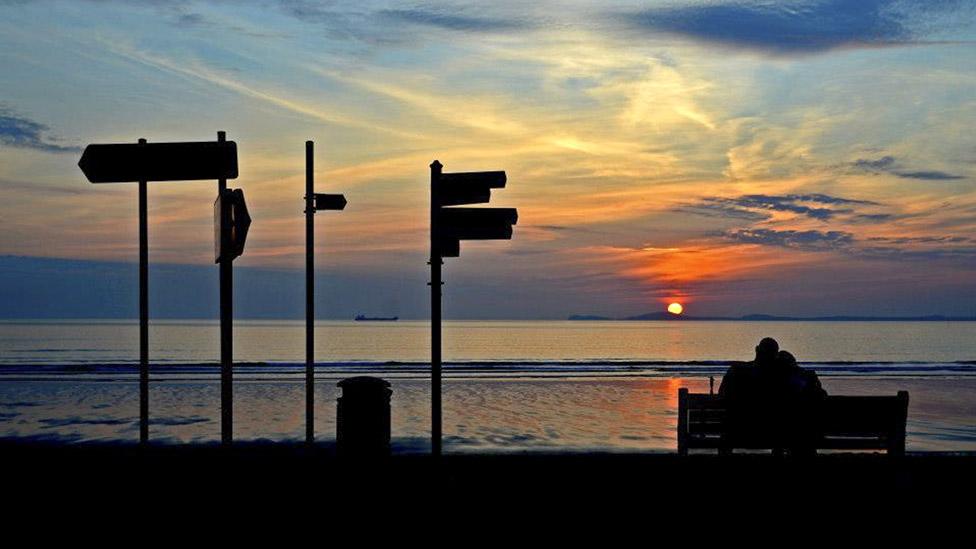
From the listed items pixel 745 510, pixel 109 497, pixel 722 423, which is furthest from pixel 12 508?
pixel 722 423

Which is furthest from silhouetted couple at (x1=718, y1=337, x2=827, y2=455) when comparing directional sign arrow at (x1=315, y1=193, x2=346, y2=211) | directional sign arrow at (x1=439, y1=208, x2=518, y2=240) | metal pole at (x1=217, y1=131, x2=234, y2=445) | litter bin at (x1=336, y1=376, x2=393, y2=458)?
metal pole at (x1=217, y1=131, x2=234, y2=445)

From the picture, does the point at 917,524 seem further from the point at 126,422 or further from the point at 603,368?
the point at 603,368

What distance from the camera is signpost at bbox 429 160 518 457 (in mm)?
9758

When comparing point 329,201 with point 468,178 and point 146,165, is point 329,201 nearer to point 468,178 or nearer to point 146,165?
point 468,178

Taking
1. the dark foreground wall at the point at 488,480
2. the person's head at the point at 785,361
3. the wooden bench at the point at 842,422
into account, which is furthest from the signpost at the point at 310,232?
the person's head at the point at 785,361

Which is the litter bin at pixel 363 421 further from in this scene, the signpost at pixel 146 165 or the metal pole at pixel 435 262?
the signpost at pixel 146 165

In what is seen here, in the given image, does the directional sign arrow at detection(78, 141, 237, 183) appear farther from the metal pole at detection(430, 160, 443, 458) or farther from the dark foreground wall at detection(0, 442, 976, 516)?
the dark foreground wall at detection(0, 442, 976, 516)

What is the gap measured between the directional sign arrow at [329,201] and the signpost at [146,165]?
9.36ft

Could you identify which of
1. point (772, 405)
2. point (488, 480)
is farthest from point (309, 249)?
point (772, 405)

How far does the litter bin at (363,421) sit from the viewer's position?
10695mm

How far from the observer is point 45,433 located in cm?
1994

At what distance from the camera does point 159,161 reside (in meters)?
8.89

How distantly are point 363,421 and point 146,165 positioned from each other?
3425 mm

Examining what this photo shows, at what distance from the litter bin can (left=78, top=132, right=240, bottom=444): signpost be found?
2181 millimetres
